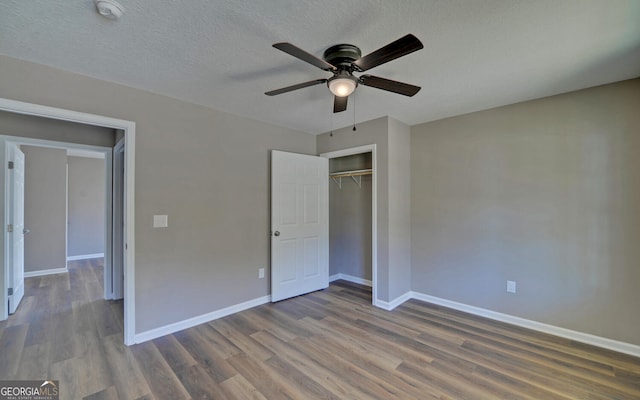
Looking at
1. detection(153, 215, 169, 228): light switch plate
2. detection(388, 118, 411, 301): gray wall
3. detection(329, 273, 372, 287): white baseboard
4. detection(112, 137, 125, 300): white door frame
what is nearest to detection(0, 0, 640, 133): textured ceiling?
detection(388, 118, 411, 301): gray wall

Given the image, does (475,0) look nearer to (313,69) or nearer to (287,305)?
(313,69)

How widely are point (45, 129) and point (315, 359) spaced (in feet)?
13.0

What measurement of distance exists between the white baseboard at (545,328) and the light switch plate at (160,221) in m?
3.43

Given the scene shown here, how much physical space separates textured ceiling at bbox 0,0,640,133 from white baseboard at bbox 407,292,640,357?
2.46 m

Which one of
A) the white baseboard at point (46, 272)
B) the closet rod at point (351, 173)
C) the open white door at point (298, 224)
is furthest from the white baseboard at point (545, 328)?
the white baseboard at point (46, 272)

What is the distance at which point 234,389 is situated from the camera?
2021mm

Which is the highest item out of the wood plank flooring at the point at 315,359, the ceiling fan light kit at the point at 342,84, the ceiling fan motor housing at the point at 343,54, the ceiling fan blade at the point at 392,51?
the ceiling fan motor housing at the point at 343,54

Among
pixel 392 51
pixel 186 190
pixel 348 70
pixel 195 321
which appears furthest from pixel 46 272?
pixel 392 51

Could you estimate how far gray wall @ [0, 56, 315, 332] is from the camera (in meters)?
2.44

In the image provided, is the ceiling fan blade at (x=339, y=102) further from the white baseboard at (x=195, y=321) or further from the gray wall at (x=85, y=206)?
the gray wall at (x=85, y=206)

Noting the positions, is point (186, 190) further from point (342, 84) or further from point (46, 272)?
point (46, 272)

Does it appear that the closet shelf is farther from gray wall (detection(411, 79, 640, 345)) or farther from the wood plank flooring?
the wood plank flooring

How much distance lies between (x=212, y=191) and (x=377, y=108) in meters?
2.24

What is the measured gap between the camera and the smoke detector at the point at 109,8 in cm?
152
